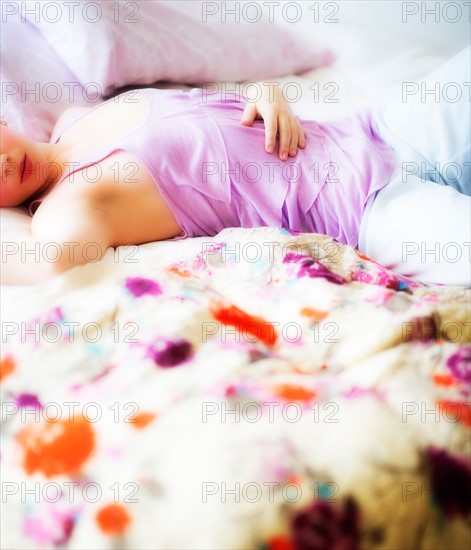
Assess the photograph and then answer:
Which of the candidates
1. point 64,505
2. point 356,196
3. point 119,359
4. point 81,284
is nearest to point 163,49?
point 356,196

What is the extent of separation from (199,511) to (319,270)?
0.34 m

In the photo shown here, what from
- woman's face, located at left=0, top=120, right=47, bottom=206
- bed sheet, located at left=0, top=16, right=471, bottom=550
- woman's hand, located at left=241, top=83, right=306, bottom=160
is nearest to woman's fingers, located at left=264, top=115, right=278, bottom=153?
woman's hand, located at left=241, top=83, right=306, bottom=160

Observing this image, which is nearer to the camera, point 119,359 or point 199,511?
point 199,511

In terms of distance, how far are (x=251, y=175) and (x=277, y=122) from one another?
0.36 ft

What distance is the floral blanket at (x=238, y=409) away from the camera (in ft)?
1.56

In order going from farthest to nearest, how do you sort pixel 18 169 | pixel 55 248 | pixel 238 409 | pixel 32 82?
pixel 32 82, pixel 18 169, pixel 55 248, pixel 238 409

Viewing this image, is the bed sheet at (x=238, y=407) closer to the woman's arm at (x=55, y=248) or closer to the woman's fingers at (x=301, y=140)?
the woman's arm at (x=55, y=248)

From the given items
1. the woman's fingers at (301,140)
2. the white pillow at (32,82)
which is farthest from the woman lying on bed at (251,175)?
the white pillow at (32,82)

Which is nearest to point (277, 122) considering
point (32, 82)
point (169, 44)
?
point (169, 44)

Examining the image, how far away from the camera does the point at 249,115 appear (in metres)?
1.00

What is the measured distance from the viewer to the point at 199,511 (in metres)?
0.48

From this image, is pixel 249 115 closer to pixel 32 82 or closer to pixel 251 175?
pixel 251 175

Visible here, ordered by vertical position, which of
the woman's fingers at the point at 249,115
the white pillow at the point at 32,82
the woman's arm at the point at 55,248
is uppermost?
the white pillow at the point at 32,82

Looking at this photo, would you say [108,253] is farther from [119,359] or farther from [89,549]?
[89,549]
